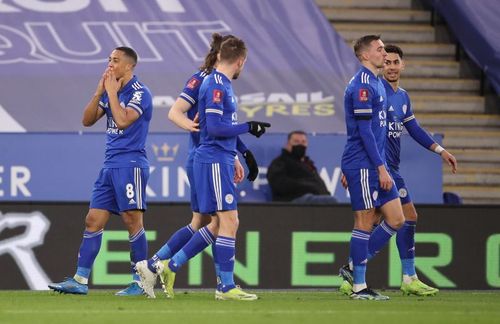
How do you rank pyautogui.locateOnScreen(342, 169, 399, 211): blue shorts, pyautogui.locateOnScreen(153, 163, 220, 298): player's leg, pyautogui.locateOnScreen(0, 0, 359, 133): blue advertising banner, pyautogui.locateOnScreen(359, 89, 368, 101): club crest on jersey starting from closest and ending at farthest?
pyautogui.locateOnScreen(153, 163, 220, 298): player's leg, pyautogui.locateOnScreen(359, 89, 368, 101): club crest on jersey, pyautogui.locateOnScreen(342, 169, 399, 211): blue shorts, pyautogui.locateOnScreen(0, 0, 359, 133): blue advertising banner

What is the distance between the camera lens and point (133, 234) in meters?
10.3

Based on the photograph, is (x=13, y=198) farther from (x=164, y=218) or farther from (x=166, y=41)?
(x=166, y=41)

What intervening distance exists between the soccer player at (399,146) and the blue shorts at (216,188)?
6.09ft

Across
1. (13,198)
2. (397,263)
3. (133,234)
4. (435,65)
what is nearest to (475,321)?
(133,234)

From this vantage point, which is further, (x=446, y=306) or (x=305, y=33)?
(x=305, y=33)

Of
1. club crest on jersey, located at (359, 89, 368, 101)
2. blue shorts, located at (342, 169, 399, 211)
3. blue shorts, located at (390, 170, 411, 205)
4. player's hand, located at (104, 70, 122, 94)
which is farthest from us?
blue shorts, located at (390, 170, 411, 205)

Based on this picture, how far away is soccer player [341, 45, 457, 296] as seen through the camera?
1087 centimetres

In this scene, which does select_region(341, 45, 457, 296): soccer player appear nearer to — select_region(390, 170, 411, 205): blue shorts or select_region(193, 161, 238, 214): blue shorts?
A: select_region(390, 170, 411, 205): blue shorts

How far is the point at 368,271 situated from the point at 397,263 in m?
0.27

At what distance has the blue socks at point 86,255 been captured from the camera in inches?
402

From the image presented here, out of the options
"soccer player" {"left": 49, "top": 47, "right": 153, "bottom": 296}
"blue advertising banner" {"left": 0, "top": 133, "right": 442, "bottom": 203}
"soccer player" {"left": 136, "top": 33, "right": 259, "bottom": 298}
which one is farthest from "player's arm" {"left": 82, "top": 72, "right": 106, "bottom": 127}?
"blue advertising banner" {"left": 0, "top": 133, "right": 442, "bottom": 203}

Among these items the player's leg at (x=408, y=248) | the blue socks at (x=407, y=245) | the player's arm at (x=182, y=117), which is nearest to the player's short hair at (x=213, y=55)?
the player's arm at (x=182, y=117)

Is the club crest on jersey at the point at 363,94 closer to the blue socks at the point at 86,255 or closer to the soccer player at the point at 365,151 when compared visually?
the soccer player at the point at 365,151

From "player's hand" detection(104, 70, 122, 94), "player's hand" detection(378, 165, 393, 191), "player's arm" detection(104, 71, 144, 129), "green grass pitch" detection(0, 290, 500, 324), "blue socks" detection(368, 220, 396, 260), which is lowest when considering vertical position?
"green grass pitch" detection(0, 290, 500, 324)
